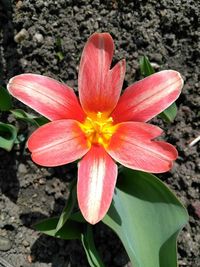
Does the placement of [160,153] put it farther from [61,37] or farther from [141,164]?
[61,37]

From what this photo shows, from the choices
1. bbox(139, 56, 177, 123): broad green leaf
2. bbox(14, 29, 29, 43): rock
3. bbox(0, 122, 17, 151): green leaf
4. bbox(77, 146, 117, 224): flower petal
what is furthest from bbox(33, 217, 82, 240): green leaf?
bbox(14, 29, 29, 43): rock

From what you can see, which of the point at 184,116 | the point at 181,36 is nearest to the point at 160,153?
the point at 184,116

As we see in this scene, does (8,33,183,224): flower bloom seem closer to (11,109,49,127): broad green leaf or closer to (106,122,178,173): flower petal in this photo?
(106,122,178,173): flower petal

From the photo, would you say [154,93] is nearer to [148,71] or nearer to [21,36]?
[148,71]

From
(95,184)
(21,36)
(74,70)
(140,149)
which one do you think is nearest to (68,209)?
(95,184)

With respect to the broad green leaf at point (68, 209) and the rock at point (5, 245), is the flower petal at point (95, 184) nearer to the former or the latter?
the broad green leaf at point (68, 209)

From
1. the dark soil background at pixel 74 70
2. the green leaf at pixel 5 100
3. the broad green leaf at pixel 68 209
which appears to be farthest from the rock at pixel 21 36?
the broad green leaf at pixel 68 209

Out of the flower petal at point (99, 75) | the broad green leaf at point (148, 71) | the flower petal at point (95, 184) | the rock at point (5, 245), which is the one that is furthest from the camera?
the rock at point (5, 245)
